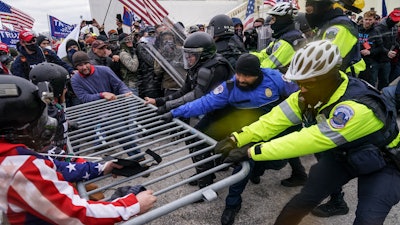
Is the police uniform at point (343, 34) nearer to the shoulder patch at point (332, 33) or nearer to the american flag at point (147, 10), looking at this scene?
the shoulder patch at point (332, 33)

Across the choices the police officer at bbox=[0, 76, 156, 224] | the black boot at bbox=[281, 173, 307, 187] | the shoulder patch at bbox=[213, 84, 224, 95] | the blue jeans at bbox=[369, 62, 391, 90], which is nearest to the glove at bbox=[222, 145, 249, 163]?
the police officer at bbox=[0, 76, 156, 224]

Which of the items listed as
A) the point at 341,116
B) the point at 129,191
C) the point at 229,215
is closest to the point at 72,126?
the point at 129,191

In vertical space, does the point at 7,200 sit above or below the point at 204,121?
above

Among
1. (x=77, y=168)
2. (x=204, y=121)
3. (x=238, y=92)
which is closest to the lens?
(x=77, y=168)

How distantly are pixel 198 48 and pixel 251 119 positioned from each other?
1.04 m

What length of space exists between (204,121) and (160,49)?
1.55m

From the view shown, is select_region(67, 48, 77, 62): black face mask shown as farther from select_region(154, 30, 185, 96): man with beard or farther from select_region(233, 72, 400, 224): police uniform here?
select_region(233, 72, 400, 224): police uniform

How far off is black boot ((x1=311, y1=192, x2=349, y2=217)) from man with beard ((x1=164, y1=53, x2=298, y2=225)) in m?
0.63

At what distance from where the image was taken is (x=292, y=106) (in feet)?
7.66

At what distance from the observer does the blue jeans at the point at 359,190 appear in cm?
194

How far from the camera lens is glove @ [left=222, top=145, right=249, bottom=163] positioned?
200 centimetres

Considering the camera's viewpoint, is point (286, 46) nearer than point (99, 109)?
No

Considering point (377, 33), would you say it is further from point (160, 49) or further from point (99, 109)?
point (99, 109)

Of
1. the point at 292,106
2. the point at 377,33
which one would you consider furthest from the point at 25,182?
the point at 377,33
